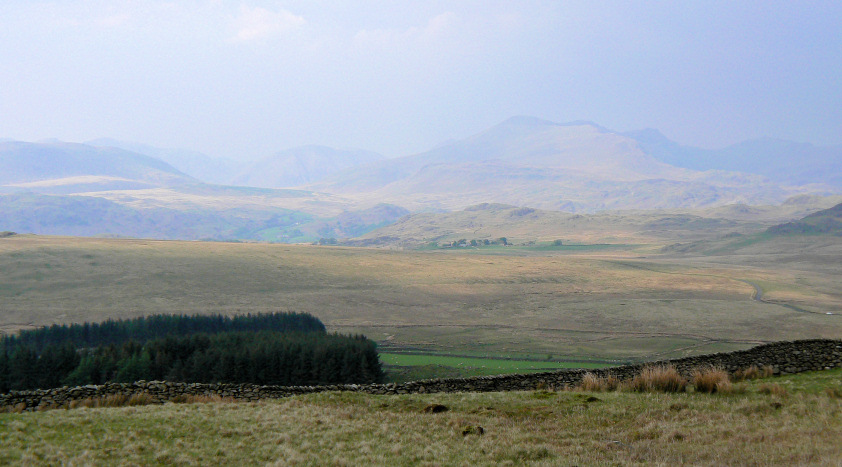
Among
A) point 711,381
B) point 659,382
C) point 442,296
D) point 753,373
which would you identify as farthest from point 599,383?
point 442,296

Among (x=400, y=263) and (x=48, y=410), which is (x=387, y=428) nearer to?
(x=48, y=410)

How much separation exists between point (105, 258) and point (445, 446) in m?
120

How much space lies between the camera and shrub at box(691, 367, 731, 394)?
1752cm

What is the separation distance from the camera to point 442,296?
10781cm

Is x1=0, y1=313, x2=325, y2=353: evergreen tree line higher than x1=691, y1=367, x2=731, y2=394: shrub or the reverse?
the reverse

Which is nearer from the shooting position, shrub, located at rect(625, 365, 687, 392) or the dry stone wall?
shrub, located at rect(625, 365, 687, 392)

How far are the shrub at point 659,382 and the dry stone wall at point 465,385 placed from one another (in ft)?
5.43

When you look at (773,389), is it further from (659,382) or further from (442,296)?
(442,296)

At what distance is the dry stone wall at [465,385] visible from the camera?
18.9m

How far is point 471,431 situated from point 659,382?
7.99m

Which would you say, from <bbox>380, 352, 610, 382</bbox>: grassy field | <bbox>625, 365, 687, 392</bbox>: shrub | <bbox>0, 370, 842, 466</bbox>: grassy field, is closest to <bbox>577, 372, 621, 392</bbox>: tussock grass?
<bbox>625, 365, 687, 392</bbox>: shrub

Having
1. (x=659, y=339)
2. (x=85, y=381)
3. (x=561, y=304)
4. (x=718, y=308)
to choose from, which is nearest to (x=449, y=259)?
(x=561, y=304)

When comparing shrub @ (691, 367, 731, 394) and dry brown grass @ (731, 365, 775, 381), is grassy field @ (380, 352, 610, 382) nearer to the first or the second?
dry brown grass @ (731, 365, 775, 381)

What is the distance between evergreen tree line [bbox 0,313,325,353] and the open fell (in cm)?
1148
